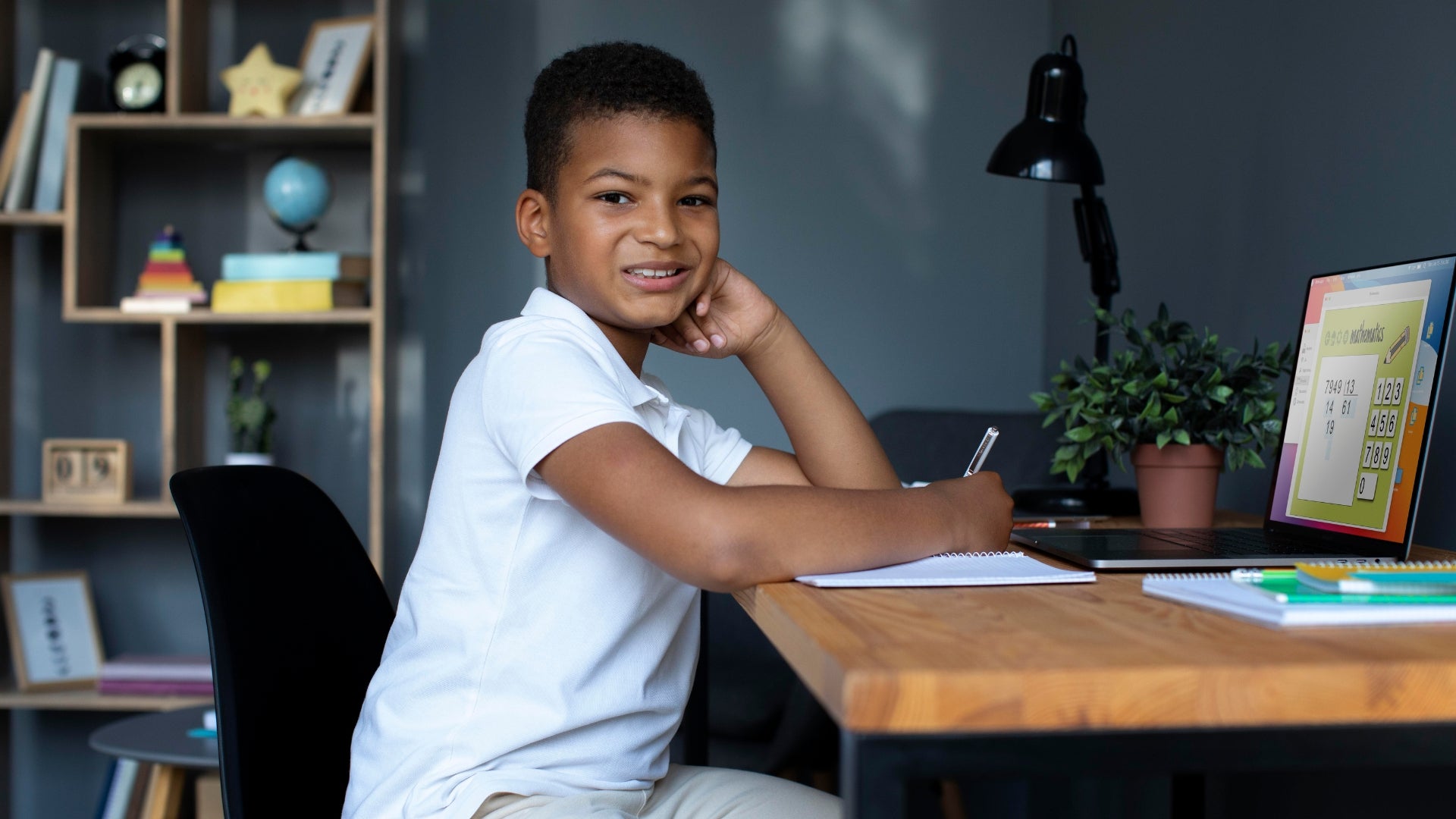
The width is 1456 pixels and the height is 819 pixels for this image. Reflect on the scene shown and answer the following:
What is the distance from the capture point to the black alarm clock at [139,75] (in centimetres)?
264

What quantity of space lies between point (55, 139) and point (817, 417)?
219cm

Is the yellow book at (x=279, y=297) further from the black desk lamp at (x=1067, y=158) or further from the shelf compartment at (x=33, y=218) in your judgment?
the black desk lamp at (x=1067, y=158)

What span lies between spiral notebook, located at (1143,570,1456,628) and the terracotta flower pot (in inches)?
22.7

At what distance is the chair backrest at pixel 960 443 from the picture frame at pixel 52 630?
1846mm

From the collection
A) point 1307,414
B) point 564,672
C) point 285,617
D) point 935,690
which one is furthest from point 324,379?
point 935,690

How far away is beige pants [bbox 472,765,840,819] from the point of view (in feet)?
3.04

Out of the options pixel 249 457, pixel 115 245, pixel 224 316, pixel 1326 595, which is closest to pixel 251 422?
pixel 249 457

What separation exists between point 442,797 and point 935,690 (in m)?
0.52

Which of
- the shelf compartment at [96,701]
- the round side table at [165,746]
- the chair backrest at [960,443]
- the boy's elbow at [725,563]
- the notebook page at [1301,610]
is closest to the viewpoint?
the notebook page at [1301,610]

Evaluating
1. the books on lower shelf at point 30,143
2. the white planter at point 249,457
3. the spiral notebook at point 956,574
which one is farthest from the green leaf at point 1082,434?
the books on lower shelf at point 30,143

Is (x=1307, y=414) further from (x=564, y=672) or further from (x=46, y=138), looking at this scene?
(x=46, y=138)

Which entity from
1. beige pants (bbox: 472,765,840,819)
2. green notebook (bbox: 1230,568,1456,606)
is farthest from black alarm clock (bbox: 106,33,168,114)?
green notebook (bbox: 1230,568,1456,606)

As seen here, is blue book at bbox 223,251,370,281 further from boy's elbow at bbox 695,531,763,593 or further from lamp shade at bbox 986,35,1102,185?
boy's elbow at bbox 695,531,763,593

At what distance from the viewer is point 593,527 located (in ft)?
3.27
